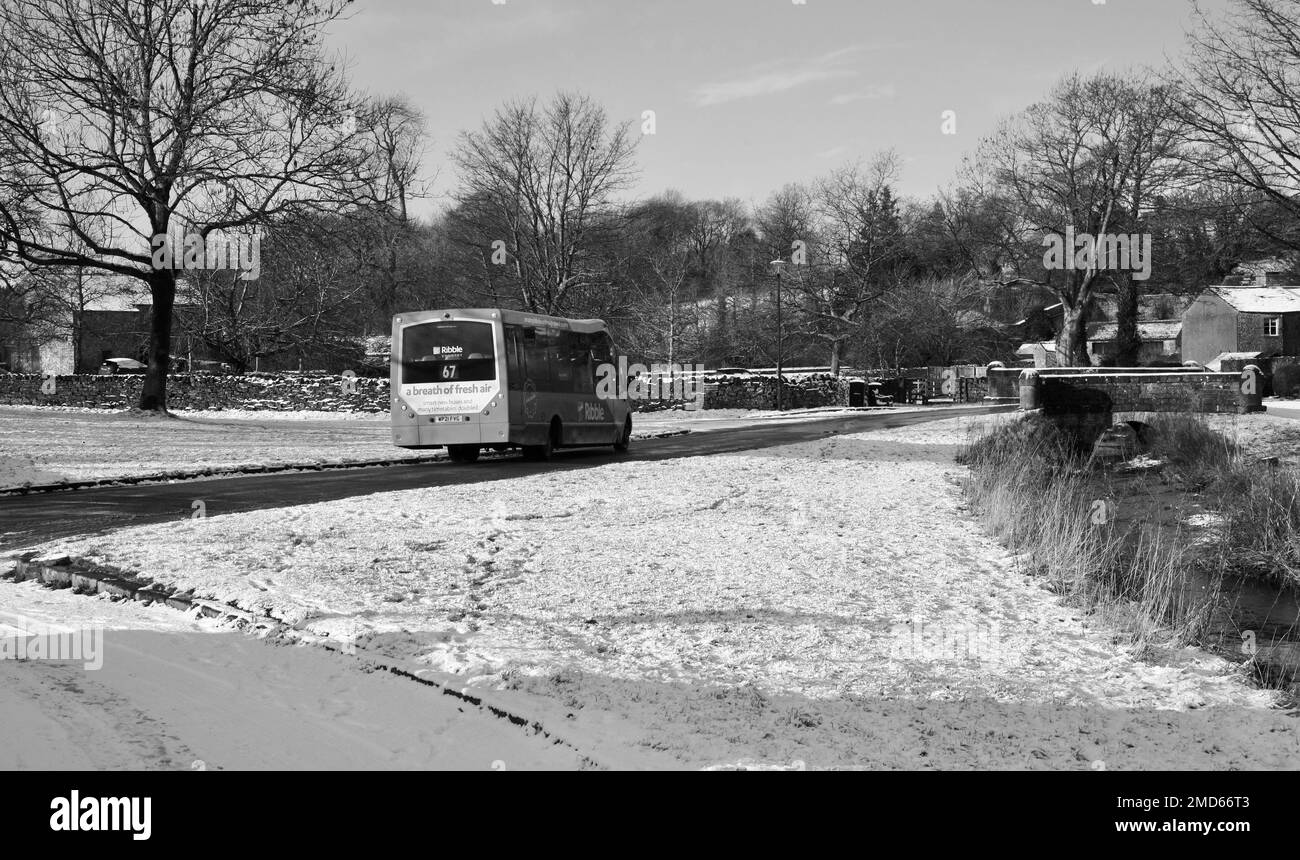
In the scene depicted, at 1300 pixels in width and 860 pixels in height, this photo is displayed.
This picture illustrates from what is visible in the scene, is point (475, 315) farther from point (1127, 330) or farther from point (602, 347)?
point (1127, 330)

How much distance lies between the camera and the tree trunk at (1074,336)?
2324 inches

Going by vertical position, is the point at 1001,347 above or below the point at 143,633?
above

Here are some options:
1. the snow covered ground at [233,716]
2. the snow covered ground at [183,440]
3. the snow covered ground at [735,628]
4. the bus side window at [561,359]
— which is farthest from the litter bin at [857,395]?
the snow covered ground at [233,716]

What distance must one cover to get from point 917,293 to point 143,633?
69.3 meters

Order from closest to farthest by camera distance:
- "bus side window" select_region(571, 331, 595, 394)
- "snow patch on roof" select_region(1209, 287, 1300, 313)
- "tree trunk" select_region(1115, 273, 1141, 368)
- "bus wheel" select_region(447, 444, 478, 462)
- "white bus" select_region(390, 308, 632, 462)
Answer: "white bus" select_region(390, 308, 632, 462)
"bus wheel" select_region(447, 444, 478, 462)
"bus side window" select_region(571, 331, 595, 394)
"tree trunk" select_region(1115, 273, 1141, 368)
"snow patch on roof" select_region(1209, 287, 1300, 313)

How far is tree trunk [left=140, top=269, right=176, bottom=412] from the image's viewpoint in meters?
35.4

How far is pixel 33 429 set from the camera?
31.6 metres

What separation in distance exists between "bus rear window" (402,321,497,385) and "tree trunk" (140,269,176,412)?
16297mm

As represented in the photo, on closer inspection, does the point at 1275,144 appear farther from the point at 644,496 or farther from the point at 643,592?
the point at 643,592

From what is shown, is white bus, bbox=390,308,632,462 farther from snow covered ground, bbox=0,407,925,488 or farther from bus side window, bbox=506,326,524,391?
snow covered ground, bbox=0,407,925,488

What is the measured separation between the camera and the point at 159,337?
36562mm

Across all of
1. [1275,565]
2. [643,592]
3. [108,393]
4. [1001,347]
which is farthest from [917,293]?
[643,592]

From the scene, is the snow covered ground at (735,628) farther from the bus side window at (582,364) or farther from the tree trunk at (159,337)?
the tree trunk at (159,337)

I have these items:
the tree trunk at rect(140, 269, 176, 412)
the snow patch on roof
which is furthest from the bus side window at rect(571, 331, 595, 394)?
the snow patch on roof
